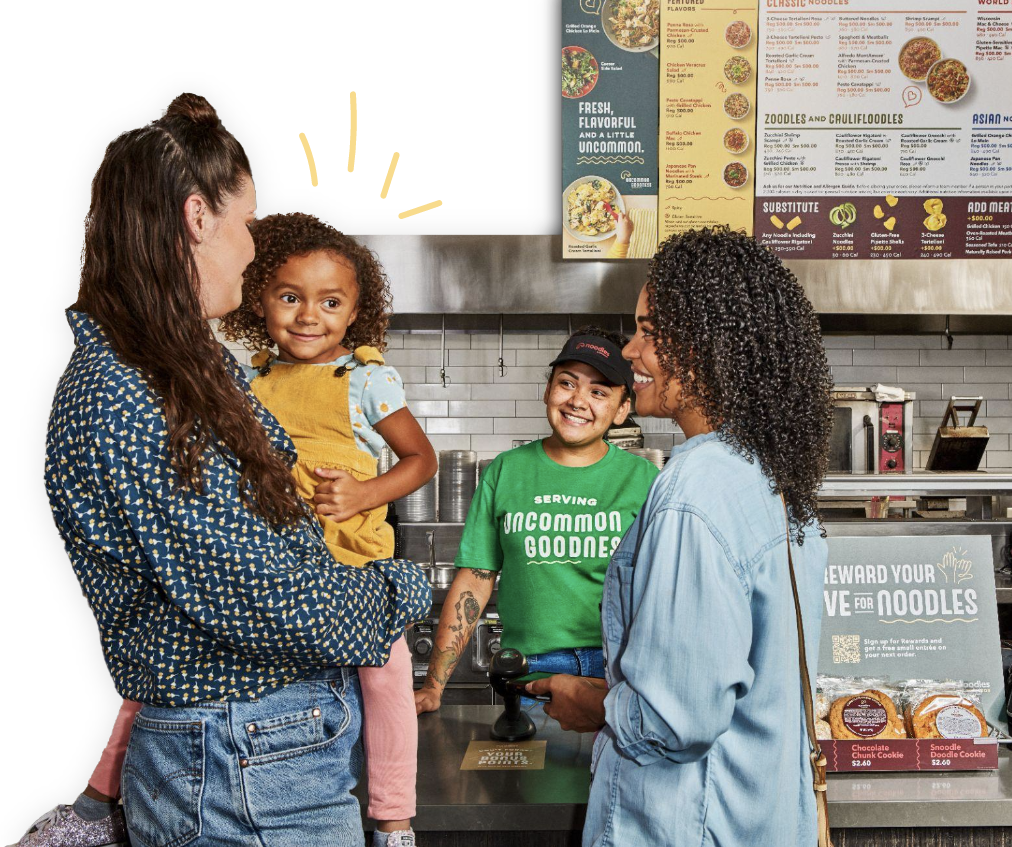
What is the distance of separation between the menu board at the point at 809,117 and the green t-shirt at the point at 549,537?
1839 millimetres

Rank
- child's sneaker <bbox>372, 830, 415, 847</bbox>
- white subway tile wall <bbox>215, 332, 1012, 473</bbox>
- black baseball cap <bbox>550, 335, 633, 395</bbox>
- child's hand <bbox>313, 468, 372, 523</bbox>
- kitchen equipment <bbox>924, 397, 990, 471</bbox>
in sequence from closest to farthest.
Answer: child's sneaker <bbox>372, 830, 415, 847</bbox> < child's hand <bbox>313, 468, 372, 523</bbox> < black baseball cap <bbox>550, 335, 633, 395</bbox> < kitchen equipment <bbox>924, 397, 990, 471</bbox> < white subway tile wall <bbox>215, 332, 1012, 473</bbox>

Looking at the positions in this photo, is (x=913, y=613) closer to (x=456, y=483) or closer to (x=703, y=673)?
(x=703, y=673)

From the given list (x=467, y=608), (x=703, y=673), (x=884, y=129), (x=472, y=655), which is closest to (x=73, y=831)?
(x=467, y=608)

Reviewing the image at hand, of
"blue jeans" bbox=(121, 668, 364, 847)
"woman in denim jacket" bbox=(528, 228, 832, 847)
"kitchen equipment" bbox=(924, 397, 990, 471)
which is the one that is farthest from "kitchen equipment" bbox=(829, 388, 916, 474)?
"blue jeans" bbox=(121, 668, 364, 847)

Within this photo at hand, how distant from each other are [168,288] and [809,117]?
358 centimetres

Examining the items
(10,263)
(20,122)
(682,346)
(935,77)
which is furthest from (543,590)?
(935,77)

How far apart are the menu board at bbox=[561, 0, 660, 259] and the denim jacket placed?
2.89 metres

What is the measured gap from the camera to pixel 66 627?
3.38 metres

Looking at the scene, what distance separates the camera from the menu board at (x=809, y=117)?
3.98 m

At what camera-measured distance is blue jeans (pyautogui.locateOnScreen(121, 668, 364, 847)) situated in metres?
1.05

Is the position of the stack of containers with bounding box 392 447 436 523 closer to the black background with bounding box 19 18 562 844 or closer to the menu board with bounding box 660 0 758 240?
the black background with bounding box 19 18 562 844

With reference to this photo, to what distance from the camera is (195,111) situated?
111cm

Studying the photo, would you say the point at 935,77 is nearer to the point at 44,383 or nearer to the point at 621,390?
the point at 621,390

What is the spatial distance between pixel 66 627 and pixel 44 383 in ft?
2.85
